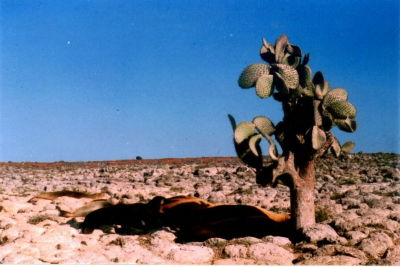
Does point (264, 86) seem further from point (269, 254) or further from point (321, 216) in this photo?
point (321, 216)

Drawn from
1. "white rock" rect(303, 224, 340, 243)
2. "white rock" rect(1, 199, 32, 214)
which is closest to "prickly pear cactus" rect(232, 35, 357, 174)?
"white rock" rect(303, 224, 340, 243)

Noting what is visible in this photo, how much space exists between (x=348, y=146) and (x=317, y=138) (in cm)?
114

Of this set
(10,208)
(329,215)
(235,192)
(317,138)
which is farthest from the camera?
(235,192)

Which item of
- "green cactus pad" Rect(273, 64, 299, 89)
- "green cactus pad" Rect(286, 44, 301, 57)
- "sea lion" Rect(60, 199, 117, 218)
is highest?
"green cactus pad" Rect(286, 44, 301, 57)

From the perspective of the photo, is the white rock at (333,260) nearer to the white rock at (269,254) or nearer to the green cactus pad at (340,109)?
the white rock at (269,254)

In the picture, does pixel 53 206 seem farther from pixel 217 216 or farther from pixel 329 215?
pixel 329 215

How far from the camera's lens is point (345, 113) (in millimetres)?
5352

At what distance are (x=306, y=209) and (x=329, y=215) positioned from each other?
1144 millimetres

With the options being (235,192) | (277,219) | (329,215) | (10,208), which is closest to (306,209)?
(277,219)

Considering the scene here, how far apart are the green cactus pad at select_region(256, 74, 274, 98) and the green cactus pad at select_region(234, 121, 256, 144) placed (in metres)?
Result: 0.36

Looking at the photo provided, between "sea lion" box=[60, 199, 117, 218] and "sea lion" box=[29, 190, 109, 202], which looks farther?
"sea lion" box=[29, 190, 109, 202]

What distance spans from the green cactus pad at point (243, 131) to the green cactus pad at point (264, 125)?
7 cm

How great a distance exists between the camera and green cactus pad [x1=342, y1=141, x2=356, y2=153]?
6.03 metres

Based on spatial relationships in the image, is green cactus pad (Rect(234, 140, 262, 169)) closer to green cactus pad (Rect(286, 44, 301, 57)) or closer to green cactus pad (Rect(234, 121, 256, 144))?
green cactus pad (Rect(234, 121, 256, 144))
